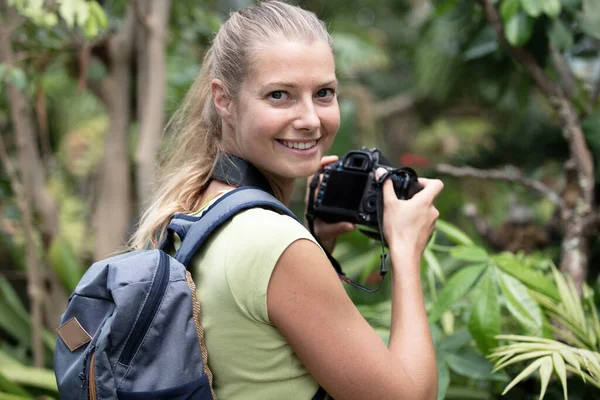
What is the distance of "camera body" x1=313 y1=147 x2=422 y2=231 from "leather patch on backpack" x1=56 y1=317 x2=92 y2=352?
2.00 ft

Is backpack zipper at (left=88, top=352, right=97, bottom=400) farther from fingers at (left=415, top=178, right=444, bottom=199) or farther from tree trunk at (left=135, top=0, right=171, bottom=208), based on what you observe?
tree trunk at (left=135, top=0, right=171, bottom=208)

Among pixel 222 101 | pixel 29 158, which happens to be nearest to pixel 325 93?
pixel 222 101

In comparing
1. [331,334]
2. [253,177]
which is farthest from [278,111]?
[331,334]

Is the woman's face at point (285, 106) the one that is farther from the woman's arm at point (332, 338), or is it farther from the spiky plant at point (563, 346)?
the spiky plant at point (563, 346)

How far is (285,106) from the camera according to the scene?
1.27m

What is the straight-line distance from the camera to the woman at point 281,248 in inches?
42.7

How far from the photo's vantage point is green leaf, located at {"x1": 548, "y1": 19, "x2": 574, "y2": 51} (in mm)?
2129

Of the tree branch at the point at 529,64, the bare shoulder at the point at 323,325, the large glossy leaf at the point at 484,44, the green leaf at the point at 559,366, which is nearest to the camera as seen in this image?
the bare shoulder at the point at 323,325

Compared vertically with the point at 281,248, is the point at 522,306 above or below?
below

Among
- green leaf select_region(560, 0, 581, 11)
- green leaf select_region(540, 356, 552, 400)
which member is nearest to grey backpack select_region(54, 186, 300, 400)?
green leaf select_region(540, 356, 552, 400)

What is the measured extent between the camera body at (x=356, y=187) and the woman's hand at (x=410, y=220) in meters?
0.04

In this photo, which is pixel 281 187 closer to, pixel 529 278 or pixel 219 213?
pixel 219 213

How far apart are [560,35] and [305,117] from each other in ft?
4.13


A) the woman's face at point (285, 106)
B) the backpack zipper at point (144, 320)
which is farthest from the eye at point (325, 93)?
the backpack zipper at point (144, 320)
